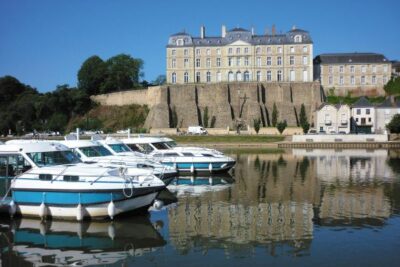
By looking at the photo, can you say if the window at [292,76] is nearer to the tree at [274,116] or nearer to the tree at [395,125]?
the tree at [274,116]

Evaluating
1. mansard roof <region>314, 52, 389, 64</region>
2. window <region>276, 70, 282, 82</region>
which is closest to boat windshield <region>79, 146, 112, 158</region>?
window <region>276, 70, 282, 82</region>

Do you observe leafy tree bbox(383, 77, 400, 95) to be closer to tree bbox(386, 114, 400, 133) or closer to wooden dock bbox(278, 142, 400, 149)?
tree bbox(386, 114, 400, 133)

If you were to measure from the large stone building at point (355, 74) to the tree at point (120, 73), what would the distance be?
4836 centimetres

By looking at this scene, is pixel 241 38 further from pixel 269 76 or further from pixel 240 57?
pixel 269 76

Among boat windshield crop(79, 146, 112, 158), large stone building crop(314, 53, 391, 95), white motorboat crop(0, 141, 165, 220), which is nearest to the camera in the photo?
white motorboat crop(0, 141, 165, 220)

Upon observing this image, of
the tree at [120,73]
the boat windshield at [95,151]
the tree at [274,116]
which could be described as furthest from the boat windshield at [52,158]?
the tree at [120,73]

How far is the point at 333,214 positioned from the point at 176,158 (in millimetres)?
16945

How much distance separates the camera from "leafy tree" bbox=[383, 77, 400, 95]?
94981 millimetres

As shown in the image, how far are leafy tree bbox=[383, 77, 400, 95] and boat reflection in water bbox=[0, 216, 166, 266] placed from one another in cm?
8707

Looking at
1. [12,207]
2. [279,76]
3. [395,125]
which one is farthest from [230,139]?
[12,207]

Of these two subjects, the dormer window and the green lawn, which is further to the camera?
the dormer window

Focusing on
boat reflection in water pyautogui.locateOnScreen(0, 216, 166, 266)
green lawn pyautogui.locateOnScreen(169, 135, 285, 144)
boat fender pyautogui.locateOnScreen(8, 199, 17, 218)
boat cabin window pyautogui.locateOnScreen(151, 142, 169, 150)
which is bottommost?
boat reflection in water pyautogui.locateOnScreen(0, 216, 166, 266)

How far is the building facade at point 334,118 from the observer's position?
8400 cm

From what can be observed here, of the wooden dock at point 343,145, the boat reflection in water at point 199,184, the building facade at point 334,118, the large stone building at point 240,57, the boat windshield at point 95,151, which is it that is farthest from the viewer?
the large stone building at point 240,57
